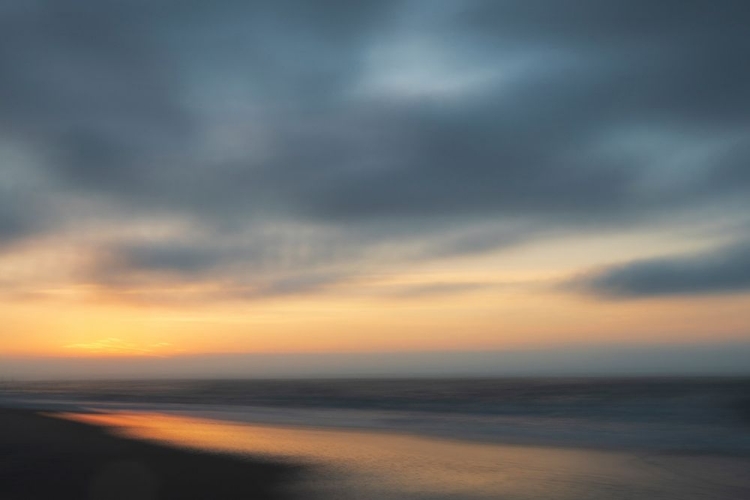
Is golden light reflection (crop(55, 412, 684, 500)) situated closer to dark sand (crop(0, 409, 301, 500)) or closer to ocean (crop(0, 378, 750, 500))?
ocean (crop(0, 378, 750, 500))

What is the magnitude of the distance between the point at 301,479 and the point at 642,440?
1479 centimetres

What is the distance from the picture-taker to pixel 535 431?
1059 inches

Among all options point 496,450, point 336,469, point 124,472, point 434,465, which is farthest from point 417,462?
point 124,472

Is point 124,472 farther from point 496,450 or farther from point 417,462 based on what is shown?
point 496,450

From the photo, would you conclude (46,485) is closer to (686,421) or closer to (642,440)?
(642,440)

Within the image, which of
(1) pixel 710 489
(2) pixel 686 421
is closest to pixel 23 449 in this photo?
(1) pixel 710 489

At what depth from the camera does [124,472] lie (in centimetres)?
1455

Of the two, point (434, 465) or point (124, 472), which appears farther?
point (434, 465)

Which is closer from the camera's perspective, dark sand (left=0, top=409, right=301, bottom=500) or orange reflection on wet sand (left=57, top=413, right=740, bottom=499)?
dark sand (left=0, top=409, right=301, bottom=500)

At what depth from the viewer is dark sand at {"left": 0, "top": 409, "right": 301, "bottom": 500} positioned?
12102 millimetres

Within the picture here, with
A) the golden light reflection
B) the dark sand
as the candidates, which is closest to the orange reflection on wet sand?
the golden light reflection

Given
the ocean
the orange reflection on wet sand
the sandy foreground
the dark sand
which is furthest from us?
the ocean

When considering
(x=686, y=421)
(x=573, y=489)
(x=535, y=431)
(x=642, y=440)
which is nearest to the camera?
(x=573, y=489)

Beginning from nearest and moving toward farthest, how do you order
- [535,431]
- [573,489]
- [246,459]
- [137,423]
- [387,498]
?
1. [387,498]
2. [573,489]
3. [246,459]
4. [535,431]
5. [137,423]
